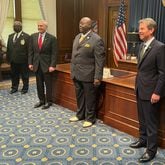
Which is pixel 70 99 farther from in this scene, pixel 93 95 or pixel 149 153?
pixel 149 153

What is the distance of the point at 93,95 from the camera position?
3.54 meters

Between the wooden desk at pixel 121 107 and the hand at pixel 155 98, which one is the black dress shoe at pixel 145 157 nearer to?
the wooden desk at pixel 121 107

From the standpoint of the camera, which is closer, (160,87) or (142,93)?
(160,87)

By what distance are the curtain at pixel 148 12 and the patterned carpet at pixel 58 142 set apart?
314 centimetres

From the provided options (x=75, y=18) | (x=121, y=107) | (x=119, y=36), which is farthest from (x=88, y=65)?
(x=75, y=18)

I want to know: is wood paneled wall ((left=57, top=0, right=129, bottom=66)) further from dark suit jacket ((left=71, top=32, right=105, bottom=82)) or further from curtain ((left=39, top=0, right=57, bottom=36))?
dark suit jacket ((left=71, top=32, right=105, bottom=82))

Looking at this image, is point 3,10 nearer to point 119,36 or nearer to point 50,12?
point 50,12

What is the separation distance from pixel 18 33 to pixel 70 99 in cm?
204

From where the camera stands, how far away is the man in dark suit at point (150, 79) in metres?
2.40

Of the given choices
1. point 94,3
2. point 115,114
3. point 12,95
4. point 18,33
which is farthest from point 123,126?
point 94,3

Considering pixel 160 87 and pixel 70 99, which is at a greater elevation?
pixel 160 87

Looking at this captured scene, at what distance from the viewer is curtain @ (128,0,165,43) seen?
5.78 meters

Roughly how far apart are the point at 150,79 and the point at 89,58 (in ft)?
3.73

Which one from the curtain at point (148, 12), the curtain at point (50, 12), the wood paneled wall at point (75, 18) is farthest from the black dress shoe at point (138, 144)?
the curtain at point (50, 12)
